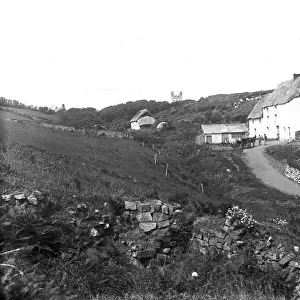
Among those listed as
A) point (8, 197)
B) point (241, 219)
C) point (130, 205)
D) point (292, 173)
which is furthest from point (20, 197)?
point (292, 173)

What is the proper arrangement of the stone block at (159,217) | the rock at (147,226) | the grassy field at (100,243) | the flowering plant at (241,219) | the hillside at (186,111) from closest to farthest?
the grassy field at (100,243) < the flowering plant at (241,219) < the rock at (147,226) < the stone block at (159,217) < the hillside at (186,111)

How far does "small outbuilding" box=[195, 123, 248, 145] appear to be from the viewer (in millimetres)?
48688

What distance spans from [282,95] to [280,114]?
2810 millimetres

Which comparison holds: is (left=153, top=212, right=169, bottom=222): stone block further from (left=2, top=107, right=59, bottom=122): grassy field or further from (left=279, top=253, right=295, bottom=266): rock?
(left=2, top=107, right=59, bottom=122): grassy field

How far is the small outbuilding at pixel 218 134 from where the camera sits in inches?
1917

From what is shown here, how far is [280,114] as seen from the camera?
148 feet

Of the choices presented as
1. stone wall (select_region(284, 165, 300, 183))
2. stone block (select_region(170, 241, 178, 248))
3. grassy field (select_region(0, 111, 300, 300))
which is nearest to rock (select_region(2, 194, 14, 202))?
grassy field (select_region(0, 111, 300, 300))

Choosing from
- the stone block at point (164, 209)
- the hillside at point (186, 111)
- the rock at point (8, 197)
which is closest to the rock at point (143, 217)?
the stone block at point (164, 209)

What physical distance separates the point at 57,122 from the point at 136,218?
17.3m

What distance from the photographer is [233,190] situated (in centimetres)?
2536

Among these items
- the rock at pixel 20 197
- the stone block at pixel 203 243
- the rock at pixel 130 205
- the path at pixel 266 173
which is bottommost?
the path at pixel 266 173

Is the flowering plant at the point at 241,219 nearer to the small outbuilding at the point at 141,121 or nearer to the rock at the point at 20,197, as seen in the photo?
the rock at the point at 20,197

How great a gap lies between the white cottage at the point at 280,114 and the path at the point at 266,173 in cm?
567

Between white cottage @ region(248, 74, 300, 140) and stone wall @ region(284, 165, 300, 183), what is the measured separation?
1421 cm
